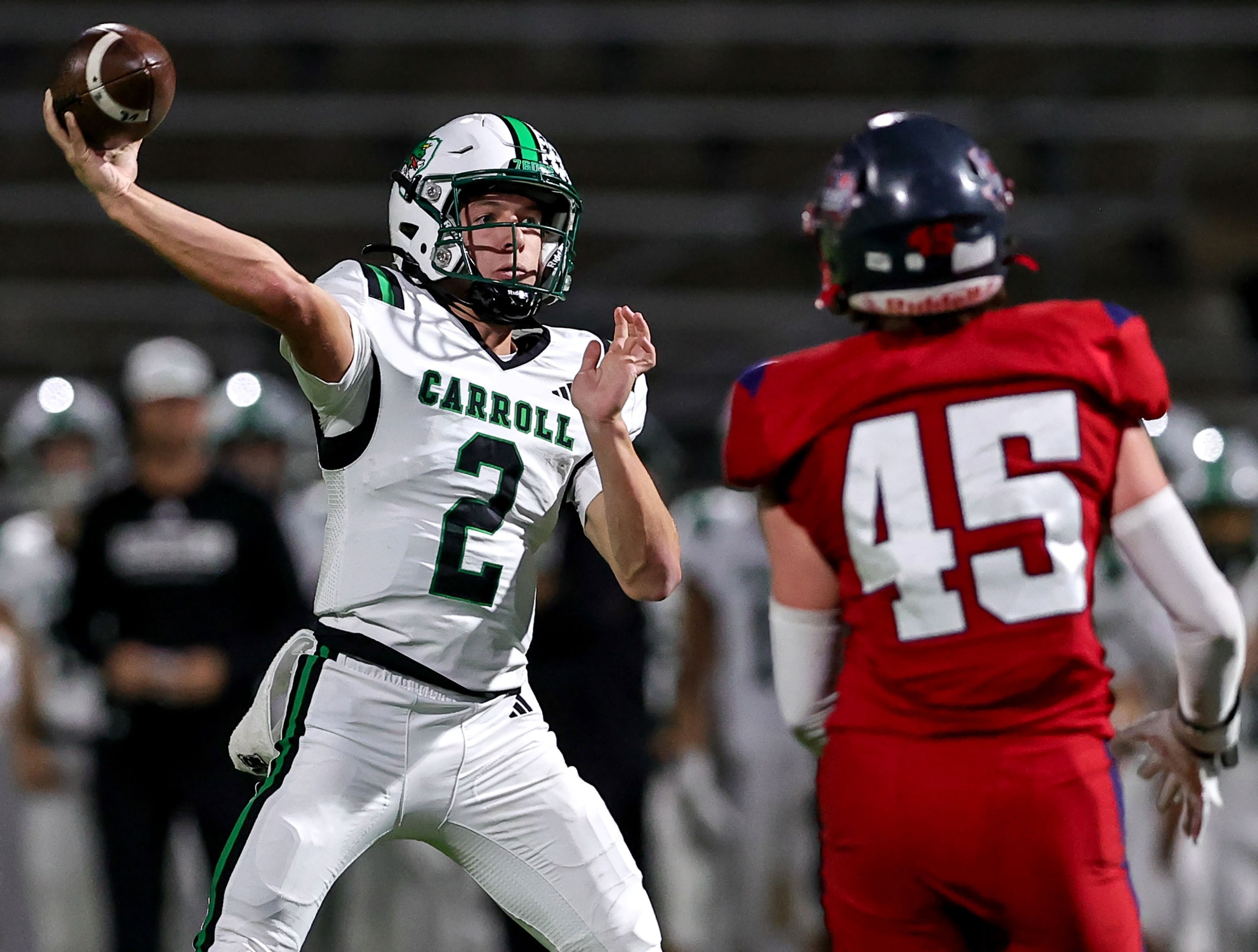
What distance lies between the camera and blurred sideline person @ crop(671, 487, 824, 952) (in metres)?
6.59

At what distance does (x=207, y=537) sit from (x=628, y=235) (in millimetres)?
5540

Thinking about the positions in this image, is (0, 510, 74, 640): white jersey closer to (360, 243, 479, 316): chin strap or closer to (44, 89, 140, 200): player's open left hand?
(360, 243, 479, 316): chin strap

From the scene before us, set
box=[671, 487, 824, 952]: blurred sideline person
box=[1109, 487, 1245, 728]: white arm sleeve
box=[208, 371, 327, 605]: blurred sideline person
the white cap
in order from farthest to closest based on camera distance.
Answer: box=[208, 371, 327, 605]: blurred sideline person < box=[671, 487, 824, 952]: blurred sideline person < the white cap < box=[1109, 487, 1245, 728]: white arm sleeve

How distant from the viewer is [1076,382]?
261cm

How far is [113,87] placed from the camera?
2646 mm

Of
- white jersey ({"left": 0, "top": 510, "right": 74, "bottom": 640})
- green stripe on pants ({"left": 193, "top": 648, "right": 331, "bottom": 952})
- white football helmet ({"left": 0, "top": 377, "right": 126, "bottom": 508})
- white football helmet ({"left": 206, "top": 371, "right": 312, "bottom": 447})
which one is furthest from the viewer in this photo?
white football helmet ({"left": 206, "top": 371, "right": 312, "bottom": 447})

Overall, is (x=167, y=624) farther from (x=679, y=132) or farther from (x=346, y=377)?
(x=679, y=132)

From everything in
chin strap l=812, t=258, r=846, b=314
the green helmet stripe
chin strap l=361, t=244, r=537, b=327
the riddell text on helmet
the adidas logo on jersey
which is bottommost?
the adidas logo on jersey

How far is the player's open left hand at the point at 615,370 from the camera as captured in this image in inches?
111

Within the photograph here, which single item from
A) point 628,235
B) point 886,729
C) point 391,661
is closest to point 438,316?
point 391,661

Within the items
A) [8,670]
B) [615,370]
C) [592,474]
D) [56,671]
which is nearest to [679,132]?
[56,671]

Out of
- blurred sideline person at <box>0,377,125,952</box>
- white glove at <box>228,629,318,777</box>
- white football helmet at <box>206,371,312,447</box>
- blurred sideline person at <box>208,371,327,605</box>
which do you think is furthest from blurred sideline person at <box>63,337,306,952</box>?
white glove at <box>228,629,318,777</box>

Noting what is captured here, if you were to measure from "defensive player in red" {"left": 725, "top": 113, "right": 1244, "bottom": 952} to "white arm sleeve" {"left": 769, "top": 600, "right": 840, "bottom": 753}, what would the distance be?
0.07m

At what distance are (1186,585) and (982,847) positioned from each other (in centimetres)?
50
